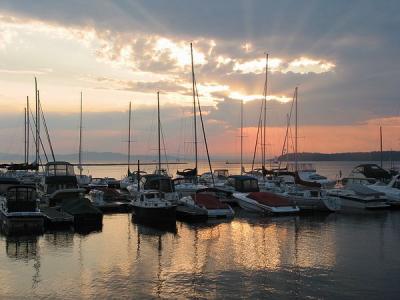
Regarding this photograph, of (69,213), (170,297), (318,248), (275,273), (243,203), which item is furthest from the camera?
(243,203)

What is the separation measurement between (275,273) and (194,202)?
18.2 meters

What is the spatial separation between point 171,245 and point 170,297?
32.7 ft

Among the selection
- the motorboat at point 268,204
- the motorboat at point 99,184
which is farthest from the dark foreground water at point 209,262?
the motorboat at point 99,184

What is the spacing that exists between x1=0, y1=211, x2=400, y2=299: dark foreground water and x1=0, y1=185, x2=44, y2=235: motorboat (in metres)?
1.27

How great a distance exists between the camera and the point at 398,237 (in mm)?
28844

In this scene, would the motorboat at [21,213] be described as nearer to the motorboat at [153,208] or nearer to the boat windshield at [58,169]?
the motorboat at [153,208]

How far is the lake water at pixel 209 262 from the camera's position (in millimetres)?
17344

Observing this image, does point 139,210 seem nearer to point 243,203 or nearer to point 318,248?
point 243,203

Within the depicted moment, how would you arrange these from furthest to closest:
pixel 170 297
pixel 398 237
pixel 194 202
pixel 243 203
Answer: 1. pixel 243 203
2. pixel 194 202
3. pixel 398 237
4. pixel 170 297

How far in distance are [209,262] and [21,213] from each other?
14.0 metres

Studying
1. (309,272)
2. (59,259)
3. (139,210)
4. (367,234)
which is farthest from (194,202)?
(309,272)

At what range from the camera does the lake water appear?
17344 millimetres

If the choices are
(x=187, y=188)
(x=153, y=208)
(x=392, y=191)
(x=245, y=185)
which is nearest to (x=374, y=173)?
(x=392, y=191)

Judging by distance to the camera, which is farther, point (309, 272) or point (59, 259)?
point (59, 259)
